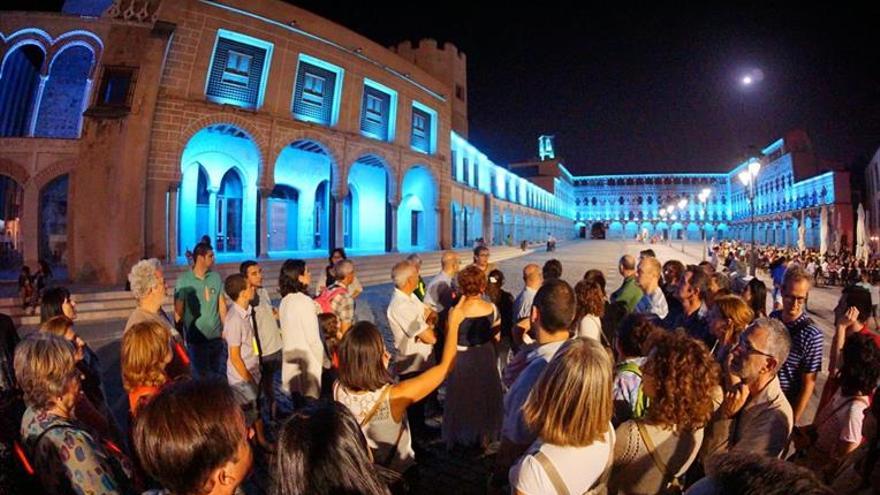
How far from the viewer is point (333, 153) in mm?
20703

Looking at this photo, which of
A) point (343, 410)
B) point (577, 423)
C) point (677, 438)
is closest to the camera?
point (343, 410)

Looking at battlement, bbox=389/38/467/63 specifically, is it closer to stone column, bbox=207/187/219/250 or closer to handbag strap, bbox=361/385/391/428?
Result: stone column, bbox=207/187/219/250

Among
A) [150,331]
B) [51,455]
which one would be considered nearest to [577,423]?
[51,455]

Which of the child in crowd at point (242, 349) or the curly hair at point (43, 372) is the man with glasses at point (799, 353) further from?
the curly hair at point (43, 372)

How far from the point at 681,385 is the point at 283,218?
72.5 ft

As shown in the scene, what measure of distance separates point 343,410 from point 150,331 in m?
1.83

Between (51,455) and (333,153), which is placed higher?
(333,153)

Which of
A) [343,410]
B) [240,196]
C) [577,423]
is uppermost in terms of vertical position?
[240,196]

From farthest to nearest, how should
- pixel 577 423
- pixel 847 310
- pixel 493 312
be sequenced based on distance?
pixel 493 312 → pixel 847 310 → pixel 577 423

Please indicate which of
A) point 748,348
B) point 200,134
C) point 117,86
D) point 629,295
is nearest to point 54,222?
point 200,134

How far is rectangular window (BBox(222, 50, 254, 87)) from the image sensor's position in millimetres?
17594

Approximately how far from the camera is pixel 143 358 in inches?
107

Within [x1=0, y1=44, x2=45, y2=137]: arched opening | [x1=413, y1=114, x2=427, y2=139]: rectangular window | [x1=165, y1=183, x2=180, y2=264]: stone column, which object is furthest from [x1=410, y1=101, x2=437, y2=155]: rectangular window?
[x1=0, y1=44, x2=45, y2=137]: arched opening

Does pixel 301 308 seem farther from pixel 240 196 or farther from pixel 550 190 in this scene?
pixel 550 190
